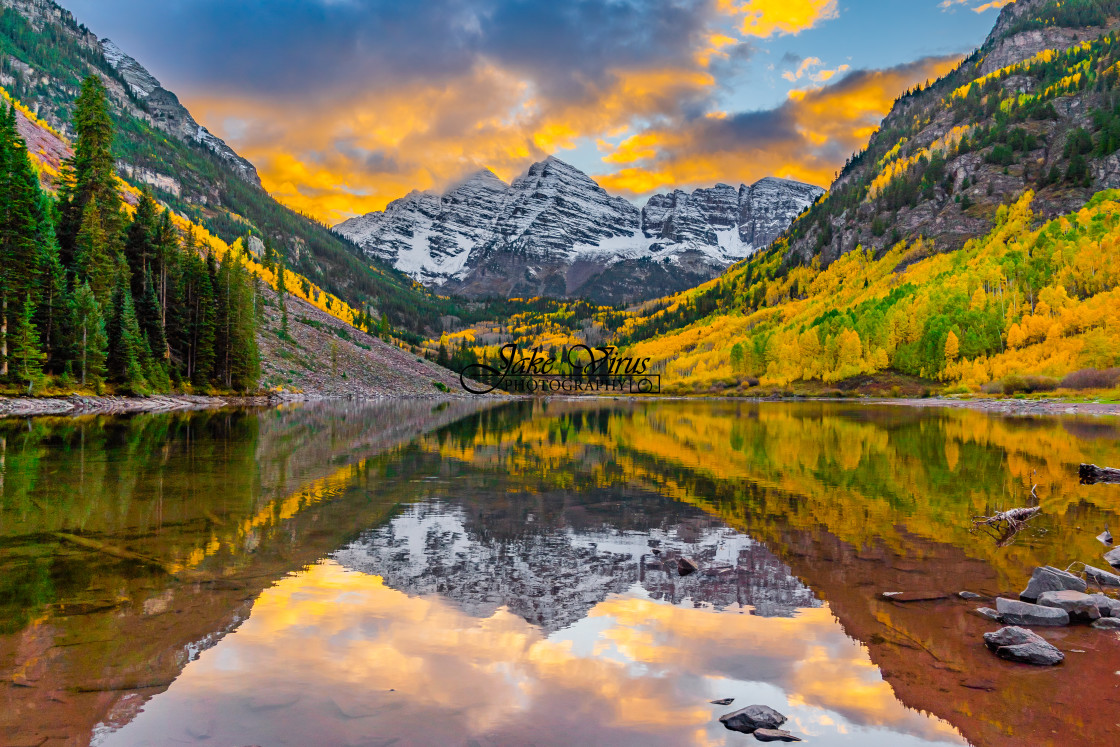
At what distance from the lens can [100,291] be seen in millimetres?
61531

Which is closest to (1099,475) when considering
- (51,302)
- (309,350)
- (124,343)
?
(51,302)

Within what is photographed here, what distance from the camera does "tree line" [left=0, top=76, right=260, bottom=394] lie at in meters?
50.2

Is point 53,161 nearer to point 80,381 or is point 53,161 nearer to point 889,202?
point 80,381

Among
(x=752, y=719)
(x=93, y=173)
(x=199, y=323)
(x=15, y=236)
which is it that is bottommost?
(x=752, y=719)

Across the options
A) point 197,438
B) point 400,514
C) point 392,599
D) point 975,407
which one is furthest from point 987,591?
point 975,407

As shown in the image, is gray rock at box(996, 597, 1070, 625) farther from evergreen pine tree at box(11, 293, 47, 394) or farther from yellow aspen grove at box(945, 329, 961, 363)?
yellow aspen grove at box(945, 329, 961, 363)

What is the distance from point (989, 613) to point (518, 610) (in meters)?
7.24

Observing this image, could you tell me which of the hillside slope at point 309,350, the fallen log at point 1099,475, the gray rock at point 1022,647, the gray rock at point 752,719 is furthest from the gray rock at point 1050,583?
the hillside slope at point 309,350

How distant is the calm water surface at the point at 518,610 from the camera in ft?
21.0

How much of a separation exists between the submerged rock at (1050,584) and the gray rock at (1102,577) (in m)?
1.10

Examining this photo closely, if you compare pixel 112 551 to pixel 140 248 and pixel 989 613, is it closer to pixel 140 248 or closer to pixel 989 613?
pixel 989 613

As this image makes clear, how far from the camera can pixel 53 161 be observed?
429ft

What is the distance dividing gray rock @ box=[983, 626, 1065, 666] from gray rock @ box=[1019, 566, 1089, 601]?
2.03 metres

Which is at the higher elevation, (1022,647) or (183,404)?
(183,404)
